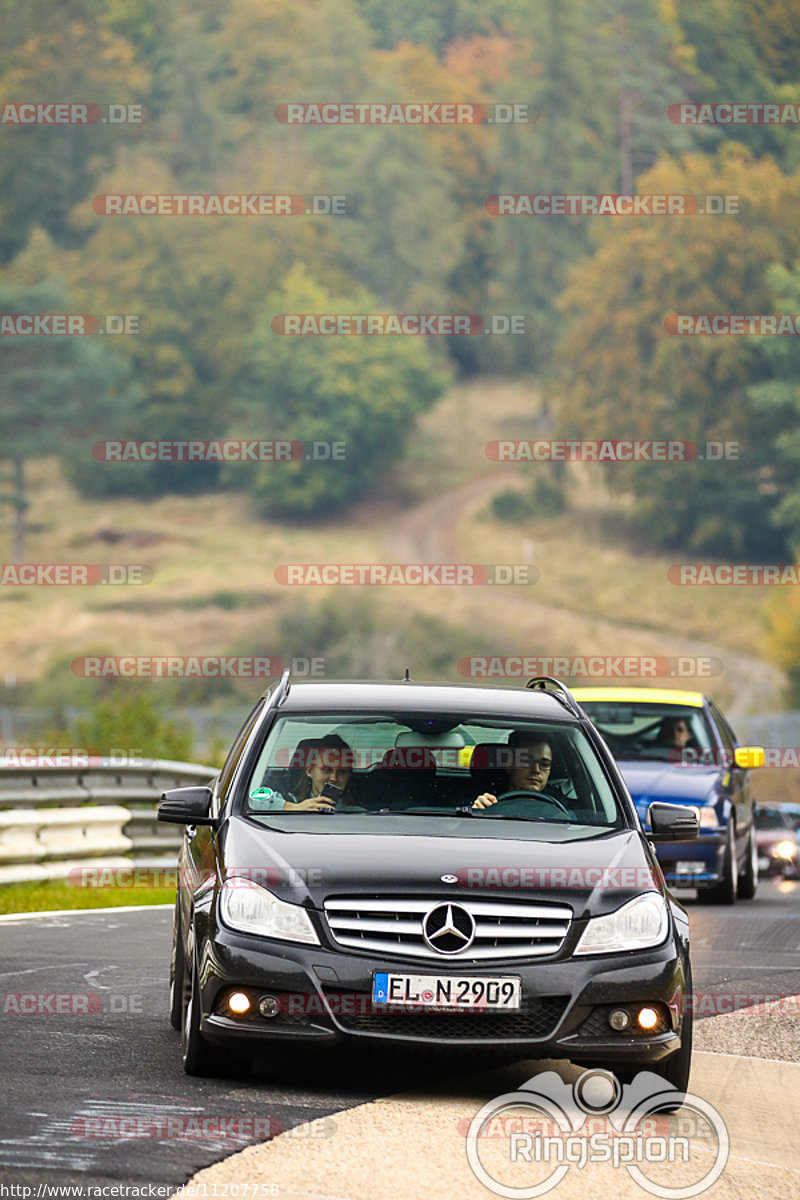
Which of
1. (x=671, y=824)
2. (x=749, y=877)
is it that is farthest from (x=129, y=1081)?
(x=749, y=877)

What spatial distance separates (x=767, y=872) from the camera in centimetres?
2930

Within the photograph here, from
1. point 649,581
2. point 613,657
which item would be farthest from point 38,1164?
point 649,581

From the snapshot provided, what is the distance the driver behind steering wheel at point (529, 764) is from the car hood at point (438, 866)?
67 cm

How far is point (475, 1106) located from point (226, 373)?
366 feet

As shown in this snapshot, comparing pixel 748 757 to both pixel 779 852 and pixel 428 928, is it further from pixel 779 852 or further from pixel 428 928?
pixel 779 852

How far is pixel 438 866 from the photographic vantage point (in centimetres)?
738

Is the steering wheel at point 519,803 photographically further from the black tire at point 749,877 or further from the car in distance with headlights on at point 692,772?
the black tire at point 749,877

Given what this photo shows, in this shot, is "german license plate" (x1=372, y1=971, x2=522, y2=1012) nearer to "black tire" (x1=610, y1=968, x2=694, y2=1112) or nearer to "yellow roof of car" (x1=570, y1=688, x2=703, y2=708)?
"black tire" (x1=610, y1=968, x2=694, y2=1112)

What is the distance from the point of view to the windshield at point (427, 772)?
27.0 ft

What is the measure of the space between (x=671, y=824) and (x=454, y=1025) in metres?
1.72

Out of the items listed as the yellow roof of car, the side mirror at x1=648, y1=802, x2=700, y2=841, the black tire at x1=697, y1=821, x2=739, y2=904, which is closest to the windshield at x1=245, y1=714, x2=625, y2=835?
the side mirror at x1=648, y1=802, x2=700, y2=841

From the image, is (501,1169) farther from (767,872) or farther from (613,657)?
(613,657)

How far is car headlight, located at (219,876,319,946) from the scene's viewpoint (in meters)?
7.24

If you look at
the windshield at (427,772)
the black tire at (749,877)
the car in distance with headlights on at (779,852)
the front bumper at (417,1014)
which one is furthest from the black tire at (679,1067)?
the car in distance with headlights on at (779,852)
